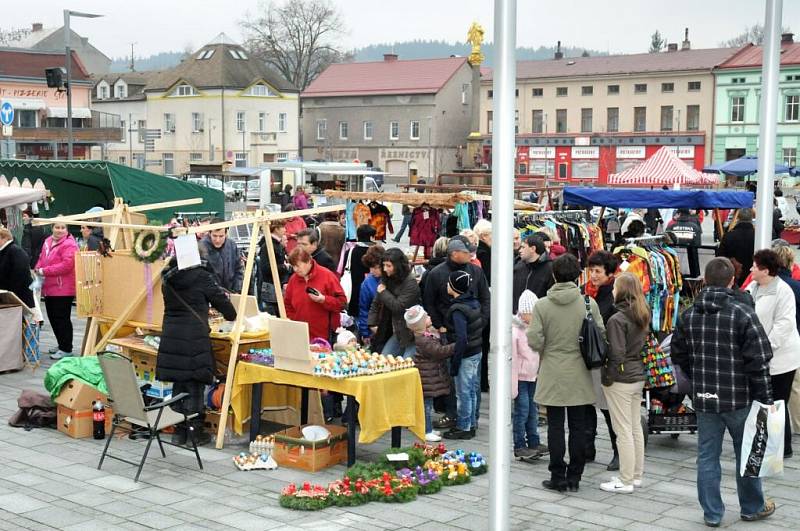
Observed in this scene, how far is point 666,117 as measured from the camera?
64.2 meters

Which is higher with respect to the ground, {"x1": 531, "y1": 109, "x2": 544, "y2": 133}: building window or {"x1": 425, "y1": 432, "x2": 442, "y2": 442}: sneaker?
{"x1": 531, "y1": 109, "x2": 544, "y2": 133}: building window

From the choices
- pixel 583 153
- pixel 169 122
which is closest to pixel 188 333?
pixel 583 153

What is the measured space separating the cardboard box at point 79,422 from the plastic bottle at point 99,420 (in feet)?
0.27

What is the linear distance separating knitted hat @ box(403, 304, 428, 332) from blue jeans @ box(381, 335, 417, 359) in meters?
0.31

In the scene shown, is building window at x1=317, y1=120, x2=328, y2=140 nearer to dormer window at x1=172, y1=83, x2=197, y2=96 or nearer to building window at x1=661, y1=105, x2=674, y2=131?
dormer window at x1=172, y1=83, x2=197, y2=96

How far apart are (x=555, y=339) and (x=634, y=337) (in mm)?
572

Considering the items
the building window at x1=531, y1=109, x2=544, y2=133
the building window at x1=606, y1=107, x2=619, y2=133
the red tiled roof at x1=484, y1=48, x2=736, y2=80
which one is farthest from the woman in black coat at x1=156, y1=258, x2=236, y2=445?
the building window at x1=531, y1=109, x2=544, y2=133

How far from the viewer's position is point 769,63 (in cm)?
926

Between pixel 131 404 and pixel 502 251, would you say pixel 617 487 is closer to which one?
pixel 502 251

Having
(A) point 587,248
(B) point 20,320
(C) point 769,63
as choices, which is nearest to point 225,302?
(B) point 20,320

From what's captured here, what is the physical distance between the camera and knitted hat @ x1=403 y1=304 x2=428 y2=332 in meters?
8.56

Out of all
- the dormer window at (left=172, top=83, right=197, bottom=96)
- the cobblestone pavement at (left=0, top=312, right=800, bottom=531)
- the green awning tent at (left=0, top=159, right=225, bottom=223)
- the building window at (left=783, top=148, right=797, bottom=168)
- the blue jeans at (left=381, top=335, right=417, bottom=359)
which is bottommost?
the cobblestone pavement at (left=0, top=312, right=800, bottom=531)

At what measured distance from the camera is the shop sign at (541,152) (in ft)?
220

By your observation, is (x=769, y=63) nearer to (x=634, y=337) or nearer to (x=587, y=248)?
(x=634, y=337)
